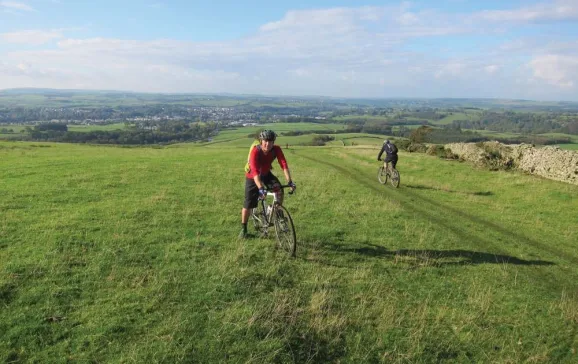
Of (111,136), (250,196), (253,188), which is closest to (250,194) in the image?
(250,196)

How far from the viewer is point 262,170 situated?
35.2ft

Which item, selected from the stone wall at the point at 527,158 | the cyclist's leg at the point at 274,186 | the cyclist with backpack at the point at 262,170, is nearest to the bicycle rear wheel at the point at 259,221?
the cyclist with backpack at the point at 262,170

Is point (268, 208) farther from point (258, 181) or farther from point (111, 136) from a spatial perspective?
point (111, 136)

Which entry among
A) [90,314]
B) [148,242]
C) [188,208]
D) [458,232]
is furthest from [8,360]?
[458,232]

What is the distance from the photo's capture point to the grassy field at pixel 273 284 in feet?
22.0

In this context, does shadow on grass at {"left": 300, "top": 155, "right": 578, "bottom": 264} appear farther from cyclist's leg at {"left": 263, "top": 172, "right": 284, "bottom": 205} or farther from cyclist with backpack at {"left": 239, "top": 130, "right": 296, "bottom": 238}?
cyclist with backpack at {"left": 239, "top": 130, "right": 296, "bottom": 238}

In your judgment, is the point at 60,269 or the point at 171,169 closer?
the point at 60,269

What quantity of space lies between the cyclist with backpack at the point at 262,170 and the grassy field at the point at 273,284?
4.95 ft

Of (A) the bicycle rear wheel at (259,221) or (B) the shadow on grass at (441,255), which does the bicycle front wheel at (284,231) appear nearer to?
(A) the bicycle rear wheel at (259,221)

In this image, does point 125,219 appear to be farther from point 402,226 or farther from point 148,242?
point 402,226

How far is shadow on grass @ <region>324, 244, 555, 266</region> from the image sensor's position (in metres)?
11.1

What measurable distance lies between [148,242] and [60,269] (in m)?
2.49

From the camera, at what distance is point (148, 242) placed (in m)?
10.8

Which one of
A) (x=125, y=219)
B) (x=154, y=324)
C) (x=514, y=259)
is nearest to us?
(x=154, y=324)
